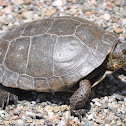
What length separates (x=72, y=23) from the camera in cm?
491

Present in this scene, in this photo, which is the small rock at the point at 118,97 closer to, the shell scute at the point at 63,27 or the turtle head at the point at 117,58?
Answer: the turtle head at the point at 117,58

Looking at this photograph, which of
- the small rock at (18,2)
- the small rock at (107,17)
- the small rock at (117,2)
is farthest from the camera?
the small rock at (18,2)

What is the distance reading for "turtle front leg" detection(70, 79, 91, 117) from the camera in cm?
443

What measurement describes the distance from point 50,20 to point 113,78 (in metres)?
1.88

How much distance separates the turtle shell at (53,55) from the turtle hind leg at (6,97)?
0.89 ft

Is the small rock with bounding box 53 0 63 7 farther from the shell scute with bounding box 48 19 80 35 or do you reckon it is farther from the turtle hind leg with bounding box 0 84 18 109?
the turtle hind leg with bounding box 0 84 18 109

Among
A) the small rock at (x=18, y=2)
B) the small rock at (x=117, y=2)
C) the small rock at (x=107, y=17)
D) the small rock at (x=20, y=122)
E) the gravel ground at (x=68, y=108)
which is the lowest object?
the gravel ground at (x=68, y=108)

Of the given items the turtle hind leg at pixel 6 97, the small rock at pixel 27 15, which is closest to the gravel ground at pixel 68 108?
the turtle hind leg at pixel 6 97

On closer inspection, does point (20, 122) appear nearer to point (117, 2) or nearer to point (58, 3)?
point (58, 3)

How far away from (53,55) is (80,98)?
0.95 meters

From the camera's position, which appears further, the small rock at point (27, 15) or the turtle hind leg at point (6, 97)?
the small rock at point (27, 15)

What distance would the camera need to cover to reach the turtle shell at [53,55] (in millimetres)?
4449

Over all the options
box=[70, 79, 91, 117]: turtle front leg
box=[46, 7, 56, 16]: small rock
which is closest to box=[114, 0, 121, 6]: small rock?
box=[46, 7, 56, 16]: small rock

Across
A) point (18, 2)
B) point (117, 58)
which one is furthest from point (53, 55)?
point (18, 2)
